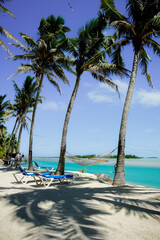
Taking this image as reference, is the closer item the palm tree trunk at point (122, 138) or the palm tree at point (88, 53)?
the palm tree trunk at point (122, 138)

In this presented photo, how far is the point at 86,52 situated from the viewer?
402 inches

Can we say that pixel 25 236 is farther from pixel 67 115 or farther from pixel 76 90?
pixel 76 90

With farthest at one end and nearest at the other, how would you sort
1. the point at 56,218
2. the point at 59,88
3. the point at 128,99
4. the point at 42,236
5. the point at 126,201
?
the point at 59,88, the point at 128,99, the point at 126,201, the point at 56,218, the point at 42,236

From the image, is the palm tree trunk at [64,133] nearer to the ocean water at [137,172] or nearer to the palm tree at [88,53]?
the palm tree at [88,53]

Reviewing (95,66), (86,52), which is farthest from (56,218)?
(86,52)

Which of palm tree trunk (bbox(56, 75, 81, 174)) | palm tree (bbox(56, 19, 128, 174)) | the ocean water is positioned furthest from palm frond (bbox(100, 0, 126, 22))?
the ocean water

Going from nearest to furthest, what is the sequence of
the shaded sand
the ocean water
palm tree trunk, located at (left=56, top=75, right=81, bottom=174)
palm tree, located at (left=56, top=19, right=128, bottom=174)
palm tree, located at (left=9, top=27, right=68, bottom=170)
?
the shaded sand < palm tree trunk, located at (left=56, top=75, right=81, bottom=174) < palm tree, located at (left=56, top=19, right=128, bottom=174) < palm tree, located at (left=9, top=27, right=68, bottom=170) < the ocean water

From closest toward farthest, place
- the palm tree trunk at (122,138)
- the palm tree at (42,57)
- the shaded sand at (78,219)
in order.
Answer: the shaded sand at (78,219) → the palm tree trunk at (122,138) → the palm tree at (42,57)

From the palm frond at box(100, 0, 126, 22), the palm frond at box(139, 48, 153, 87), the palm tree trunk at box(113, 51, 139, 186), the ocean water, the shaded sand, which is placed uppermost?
the palm frond at box(100, 0, 126, 22)

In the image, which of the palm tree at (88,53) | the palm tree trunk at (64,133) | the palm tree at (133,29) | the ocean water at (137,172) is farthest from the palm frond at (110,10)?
the ocean water at (137,172)

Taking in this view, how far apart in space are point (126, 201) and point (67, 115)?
6.02 meters

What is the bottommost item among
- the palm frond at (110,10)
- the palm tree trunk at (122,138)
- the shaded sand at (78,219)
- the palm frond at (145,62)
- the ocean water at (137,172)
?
the ocean water at (137,172)

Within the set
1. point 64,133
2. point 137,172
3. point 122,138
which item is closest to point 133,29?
point 122,138

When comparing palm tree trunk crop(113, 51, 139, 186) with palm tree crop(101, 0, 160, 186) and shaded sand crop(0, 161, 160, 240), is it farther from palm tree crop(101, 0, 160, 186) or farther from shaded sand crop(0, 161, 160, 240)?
shaded sand crop(0, 161, 160, 240)
